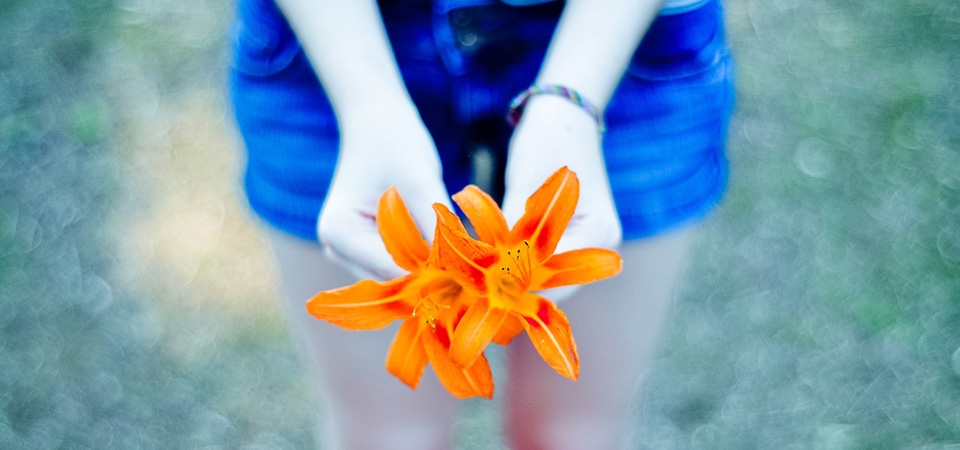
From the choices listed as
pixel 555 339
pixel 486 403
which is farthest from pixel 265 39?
pixel 486 403

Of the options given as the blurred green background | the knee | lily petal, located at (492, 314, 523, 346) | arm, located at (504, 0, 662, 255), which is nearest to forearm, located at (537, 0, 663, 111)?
A: arm, located at (504, 0, 662, 255)

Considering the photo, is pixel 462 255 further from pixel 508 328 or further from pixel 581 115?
pixel 581 115

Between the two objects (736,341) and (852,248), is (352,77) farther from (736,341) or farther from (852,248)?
A: (852,248)

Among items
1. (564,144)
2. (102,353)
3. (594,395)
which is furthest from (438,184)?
(102,353)

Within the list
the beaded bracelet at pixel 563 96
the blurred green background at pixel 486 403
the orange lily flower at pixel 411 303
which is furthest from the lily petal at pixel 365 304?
the blurred green background at pixel 486 403

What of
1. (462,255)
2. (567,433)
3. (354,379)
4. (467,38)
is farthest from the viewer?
(567,433)

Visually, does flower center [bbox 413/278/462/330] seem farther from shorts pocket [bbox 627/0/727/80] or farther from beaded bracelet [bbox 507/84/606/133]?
shorts pocket [bbox 627/0/727/80]
